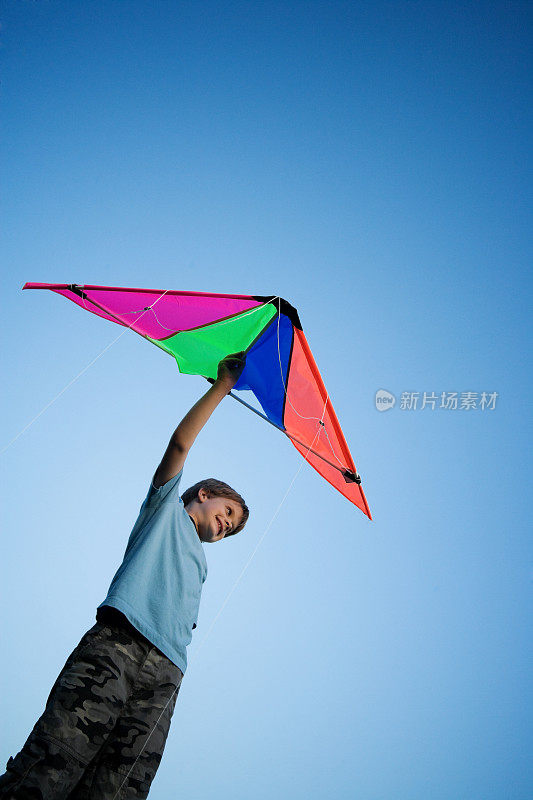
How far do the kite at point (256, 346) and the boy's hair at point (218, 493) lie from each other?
1.80 feet

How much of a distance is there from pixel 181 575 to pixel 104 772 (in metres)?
0.48

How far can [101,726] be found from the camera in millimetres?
1214

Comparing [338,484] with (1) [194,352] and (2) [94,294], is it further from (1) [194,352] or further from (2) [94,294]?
(2) [94,294]

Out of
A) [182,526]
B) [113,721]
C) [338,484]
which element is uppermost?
[338,484]

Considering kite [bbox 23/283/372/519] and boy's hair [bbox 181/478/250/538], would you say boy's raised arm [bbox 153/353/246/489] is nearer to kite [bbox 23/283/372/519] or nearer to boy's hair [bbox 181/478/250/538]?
boy's hair [bbox 181/478/250/538]

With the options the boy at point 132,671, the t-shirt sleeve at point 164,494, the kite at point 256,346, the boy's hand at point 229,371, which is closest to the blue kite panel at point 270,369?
the kite at point 256,346

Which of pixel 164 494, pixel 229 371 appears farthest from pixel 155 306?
pixel 164 494

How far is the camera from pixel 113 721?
49.2 inches

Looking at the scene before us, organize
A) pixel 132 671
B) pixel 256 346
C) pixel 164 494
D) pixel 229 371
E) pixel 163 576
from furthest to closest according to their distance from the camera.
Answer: pixel 256 346
pixel 229 371
pixel 164 494
pixel 163 576
pixel 132 671

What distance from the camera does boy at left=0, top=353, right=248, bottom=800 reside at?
115cm

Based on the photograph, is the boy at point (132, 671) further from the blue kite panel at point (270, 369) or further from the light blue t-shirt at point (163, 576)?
the blue kite panel at point (270, 369)

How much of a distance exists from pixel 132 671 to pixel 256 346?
1511 mm

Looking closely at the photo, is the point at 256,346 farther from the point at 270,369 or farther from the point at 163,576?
the point at 163,576

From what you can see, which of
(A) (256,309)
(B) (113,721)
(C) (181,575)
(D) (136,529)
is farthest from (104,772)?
(A) (256,309)
